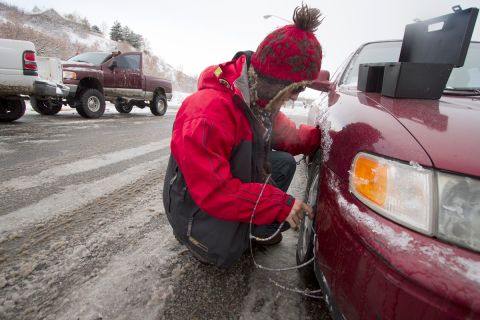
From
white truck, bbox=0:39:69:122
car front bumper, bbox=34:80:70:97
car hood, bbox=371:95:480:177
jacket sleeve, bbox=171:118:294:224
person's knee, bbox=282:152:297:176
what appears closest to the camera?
car hood, bbox=371:95:480:177

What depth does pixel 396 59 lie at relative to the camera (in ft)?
6.50

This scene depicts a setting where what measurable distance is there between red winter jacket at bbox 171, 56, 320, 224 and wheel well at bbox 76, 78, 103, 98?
641 cm

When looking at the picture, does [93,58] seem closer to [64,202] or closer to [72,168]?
[72,168]

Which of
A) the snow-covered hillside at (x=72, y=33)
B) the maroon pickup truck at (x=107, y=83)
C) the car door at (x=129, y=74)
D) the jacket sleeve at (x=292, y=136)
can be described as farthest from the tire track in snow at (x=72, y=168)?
the snow-covered hillside at (x=72, y=33)

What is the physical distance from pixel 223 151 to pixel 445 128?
74 centimetres

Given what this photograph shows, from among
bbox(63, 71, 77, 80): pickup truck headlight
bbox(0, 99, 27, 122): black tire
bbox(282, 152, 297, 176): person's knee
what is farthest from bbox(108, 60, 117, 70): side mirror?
bbox(282, 152, 297, 176): person's knee

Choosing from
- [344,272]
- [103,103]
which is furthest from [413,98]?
[103,103]

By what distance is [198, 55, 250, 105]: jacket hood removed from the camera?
1.22 m

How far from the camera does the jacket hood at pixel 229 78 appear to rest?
1.22 meters

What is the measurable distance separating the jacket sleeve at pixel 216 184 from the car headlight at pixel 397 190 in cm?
33

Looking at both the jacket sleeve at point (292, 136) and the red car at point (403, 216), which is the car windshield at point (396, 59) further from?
the red car at point (403, 216)

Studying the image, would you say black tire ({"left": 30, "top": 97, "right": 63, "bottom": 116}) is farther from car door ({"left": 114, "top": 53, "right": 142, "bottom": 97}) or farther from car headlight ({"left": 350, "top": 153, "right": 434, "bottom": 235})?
car headlight ({"left": 350, "top": 153, "right": 434, "bottom": 235})

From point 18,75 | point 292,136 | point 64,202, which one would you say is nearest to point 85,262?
point 64,202

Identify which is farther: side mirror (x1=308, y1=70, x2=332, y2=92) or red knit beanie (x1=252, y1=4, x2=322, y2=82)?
side mirror (x1=308, y1=70, x2=332, y2=92)
